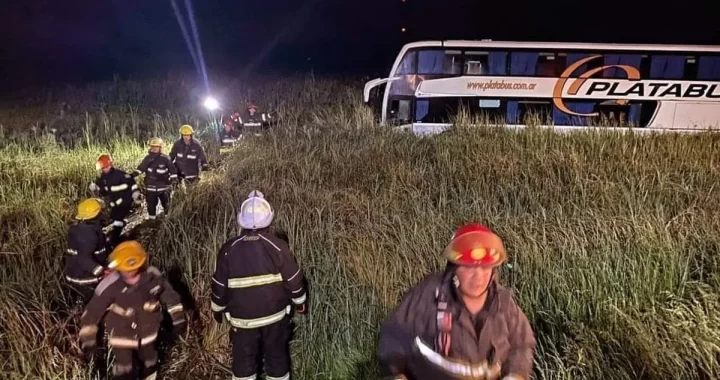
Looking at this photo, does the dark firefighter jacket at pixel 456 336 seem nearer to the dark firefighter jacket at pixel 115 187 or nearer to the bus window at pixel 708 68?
the dark firefighter jacket at pixel 115 187

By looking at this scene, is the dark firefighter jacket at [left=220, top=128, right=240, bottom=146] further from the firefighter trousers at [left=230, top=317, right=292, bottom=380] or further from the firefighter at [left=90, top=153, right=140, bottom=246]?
the firefighter trousers at [left=230, top=317, right=292, bottom=380]

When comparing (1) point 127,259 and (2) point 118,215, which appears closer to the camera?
(1) point 127,259

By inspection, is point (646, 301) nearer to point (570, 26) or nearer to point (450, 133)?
point (450, 133)

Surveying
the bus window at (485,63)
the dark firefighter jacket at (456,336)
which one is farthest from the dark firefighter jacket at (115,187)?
the bus window at (485,63)

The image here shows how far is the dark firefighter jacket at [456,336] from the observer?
6.94ft

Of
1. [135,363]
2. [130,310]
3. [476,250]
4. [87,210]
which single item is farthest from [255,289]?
[87,210]

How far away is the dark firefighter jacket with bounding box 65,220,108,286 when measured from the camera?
4.45 m

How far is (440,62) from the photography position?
12914 mm

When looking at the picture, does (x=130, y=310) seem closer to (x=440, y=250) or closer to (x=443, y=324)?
(x=443, y=324)

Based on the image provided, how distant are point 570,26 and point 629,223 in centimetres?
4316

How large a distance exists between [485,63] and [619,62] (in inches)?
129

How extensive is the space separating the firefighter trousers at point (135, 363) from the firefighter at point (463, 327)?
1.95 metres

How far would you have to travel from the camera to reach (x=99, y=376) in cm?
349

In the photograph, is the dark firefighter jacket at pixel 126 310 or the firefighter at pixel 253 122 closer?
the dark firefighter jacket at pixel 126 310
